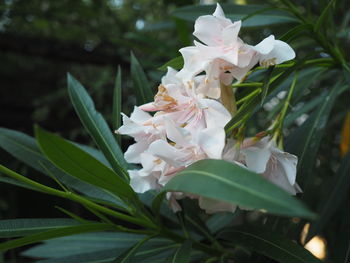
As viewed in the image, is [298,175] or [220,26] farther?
[298,175]

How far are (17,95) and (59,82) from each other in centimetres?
33

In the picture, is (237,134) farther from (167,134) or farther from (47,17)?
(47,17)

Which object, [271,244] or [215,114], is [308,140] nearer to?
[271,244]

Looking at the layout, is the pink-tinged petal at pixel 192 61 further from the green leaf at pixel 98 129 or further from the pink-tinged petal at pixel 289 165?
the green leaf at pixel 98 129

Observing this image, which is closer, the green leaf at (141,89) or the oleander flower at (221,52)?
the oleander flower at (221,52)

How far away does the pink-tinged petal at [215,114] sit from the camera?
0.62 metres

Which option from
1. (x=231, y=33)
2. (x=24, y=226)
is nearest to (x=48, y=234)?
(x=24, y=226)

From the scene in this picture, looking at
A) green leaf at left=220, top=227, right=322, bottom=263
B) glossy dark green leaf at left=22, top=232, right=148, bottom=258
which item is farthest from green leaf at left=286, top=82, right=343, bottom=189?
glossy dark green leaf at left=22, top=232, right=148, bottom=258

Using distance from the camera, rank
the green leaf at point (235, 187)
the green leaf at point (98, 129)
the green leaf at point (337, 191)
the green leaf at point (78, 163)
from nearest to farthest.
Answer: the green leaf at point (235, 187)
the green leaf at point (78, 163)
the green leaf at point (98, 129)
the green leaf at point (337, 191)

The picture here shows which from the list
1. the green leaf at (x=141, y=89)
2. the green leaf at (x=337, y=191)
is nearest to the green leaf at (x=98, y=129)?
the green leaf at (x=141, y=89)

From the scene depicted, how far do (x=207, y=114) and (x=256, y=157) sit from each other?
0.09 metres

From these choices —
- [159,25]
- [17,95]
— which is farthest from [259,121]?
[17,95]

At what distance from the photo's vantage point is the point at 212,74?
2.16ft

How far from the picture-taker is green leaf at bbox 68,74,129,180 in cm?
88
